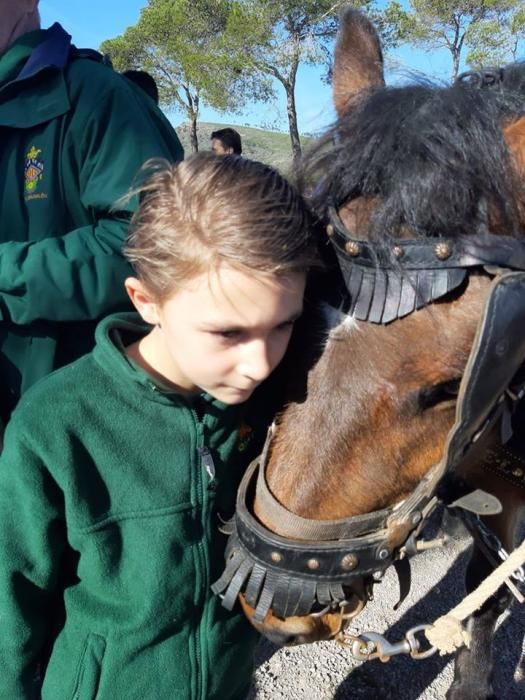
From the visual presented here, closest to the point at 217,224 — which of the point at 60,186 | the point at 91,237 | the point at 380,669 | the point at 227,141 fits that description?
the point at 91,237

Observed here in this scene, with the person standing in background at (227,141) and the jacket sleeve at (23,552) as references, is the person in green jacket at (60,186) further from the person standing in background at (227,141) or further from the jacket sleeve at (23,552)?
the person standing in background at (227,141)

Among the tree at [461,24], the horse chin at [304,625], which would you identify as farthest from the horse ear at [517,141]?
the tree at [461,24]

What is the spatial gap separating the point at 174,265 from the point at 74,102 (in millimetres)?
637

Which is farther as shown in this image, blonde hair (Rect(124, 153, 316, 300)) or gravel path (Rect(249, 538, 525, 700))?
gravel path (Rect(249, 538, 525, 700))

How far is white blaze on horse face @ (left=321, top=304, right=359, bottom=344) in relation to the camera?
1.12 m

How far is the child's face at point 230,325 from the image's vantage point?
1.01 meters

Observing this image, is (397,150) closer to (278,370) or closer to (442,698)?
(278,370)

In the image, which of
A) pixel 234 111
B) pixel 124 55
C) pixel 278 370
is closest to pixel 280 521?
pixel 278 370

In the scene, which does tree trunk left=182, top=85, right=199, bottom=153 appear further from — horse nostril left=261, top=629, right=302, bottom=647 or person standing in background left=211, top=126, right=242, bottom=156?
horse nostril left=261, top=629, right=302, bottom=647

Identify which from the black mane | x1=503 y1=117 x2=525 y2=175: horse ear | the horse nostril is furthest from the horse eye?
the horse nostril

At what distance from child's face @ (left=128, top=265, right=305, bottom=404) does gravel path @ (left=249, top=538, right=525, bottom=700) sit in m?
1.93

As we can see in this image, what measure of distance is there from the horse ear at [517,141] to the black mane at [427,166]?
0.11 ft

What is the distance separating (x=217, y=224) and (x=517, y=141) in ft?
2.10

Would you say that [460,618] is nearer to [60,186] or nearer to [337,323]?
[337,323]
